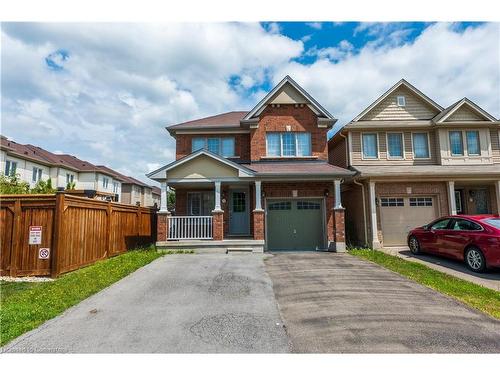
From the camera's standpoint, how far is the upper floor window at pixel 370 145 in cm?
1544

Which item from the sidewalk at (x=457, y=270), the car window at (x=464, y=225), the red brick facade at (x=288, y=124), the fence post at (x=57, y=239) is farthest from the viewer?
the red brick facade at (x=288, y=124)

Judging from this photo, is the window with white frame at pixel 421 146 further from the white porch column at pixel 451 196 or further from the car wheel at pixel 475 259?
the car wheel at pixel 475 259

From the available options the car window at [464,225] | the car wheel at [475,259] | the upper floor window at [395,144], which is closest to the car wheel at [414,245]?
the car window at [464,225]

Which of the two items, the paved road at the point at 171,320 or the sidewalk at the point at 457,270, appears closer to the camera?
the paved road at the point at 171,320

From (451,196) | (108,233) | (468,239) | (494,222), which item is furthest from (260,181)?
(451,196)

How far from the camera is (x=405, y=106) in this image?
15945 mm

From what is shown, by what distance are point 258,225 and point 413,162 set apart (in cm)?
942

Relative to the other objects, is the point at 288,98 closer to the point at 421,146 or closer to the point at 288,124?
the point at 288,124

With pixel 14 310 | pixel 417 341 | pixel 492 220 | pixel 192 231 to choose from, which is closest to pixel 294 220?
pixel 192 231

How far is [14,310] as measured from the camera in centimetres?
526

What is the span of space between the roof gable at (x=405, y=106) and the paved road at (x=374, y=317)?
1054cm

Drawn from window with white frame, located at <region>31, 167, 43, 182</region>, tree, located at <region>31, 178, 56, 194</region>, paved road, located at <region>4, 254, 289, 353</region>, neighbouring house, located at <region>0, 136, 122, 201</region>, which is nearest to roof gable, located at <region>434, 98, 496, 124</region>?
paved road, located at <region>4, 254, 289, 353</region>

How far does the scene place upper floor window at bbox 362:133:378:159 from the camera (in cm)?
1544

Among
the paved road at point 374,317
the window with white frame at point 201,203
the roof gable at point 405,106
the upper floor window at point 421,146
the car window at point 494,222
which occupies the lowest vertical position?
the paved road at point 374,317
